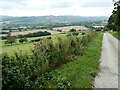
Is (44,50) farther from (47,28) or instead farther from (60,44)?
(47,28)

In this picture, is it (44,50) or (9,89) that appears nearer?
(9,89)

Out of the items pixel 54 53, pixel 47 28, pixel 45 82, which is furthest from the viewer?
pixel 47 28

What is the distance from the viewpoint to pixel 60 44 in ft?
57.4

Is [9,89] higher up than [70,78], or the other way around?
[9,89]

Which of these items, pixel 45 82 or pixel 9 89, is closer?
pixel 9 89

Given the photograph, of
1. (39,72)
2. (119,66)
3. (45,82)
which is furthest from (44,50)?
(119,66)

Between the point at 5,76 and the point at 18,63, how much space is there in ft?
7.07

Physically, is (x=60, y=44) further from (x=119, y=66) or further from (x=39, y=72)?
(x=39, y=72)

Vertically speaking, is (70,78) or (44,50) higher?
(44,50)

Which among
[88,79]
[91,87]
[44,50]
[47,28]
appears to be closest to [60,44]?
[44,50]

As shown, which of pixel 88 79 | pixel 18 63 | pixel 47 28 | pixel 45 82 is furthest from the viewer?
pixel 47 28

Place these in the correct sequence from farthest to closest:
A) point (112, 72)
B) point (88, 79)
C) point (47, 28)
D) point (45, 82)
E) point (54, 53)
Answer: point (47, 28), point (54, 53), point (112, 72), point (88, 79), point (45, 82)

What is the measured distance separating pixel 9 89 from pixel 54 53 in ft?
24.7

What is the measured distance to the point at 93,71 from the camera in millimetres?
A: 14523
